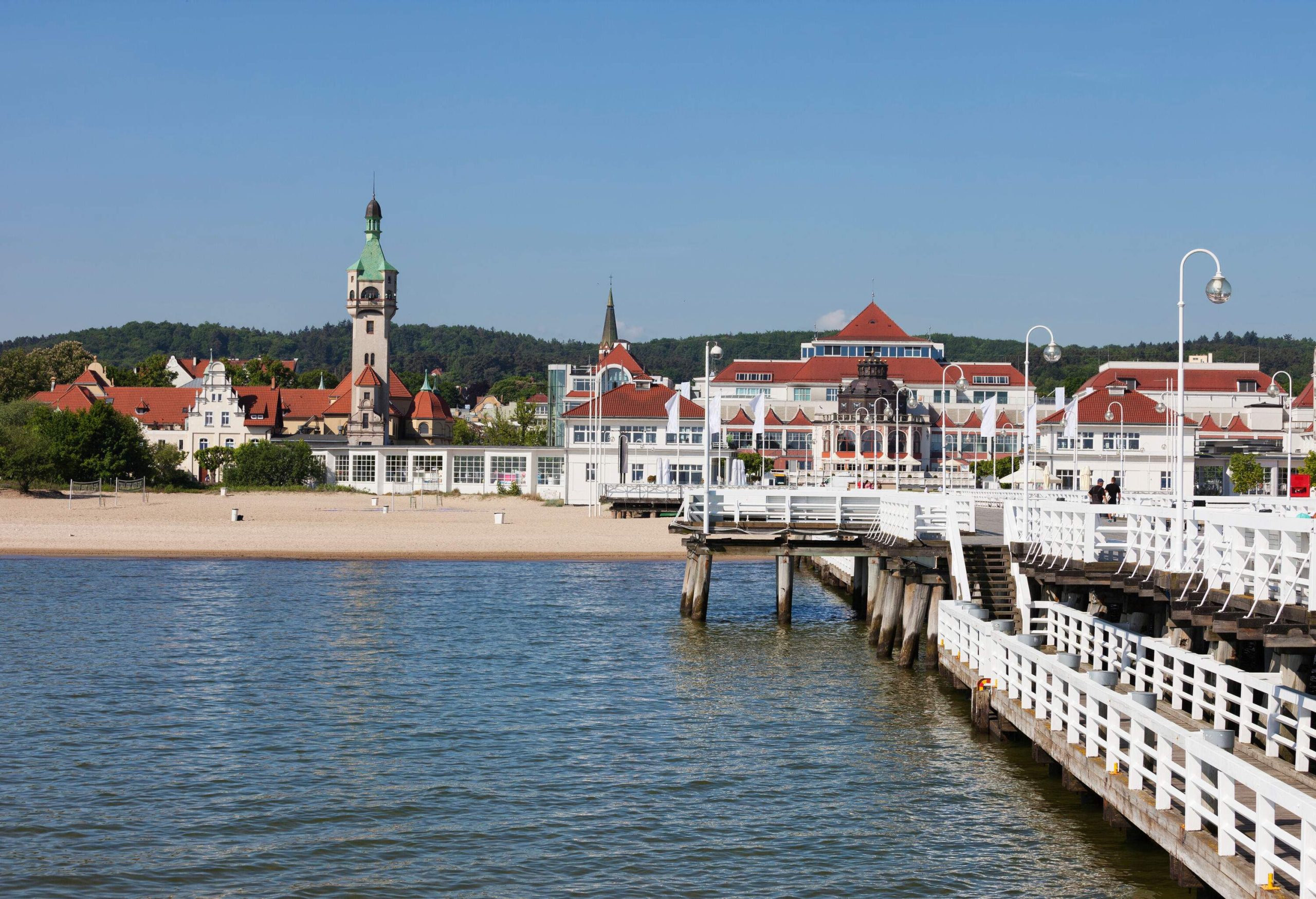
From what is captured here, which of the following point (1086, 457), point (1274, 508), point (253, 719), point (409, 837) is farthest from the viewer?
point (1086, 457)

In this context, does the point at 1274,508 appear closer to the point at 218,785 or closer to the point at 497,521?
the point at 218,785

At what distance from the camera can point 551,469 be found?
84.6 metres

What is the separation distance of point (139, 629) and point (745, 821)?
1916cm

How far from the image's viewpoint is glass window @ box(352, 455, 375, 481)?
3514 inches

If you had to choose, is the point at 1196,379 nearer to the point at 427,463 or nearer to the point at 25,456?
the point at 427,463

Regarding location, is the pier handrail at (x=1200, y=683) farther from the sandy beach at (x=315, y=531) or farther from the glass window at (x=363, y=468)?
the glass window at (x=363, y=468)

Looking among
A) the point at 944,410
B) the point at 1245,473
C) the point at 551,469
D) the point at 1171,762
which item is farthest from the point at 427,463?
the point at 1171,762

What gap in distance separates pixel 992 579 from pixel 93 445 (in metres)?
68.1

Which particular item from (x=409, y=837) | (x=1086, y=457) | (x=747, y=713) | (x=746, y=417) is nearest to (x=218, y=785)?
(x=409, y=837)

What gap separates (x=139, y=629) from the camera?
30.6 metres

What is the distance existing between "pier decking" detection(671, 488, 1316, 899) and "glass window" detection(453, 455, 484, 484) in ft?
180

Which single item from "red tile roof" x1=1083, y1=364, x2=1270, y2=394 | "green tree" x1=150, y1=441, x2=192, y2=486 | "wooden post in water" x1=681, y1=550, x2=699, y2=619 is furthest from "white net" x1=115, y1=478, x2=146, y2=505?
"red tile roof" x1=1083, y1=364, x2=1270, y2=394

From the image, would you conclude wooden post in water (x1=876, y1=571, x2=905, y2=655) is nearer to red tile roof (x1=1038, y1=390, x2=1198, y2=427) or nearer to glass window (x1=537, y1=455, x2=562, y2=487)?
glass window (x1=537, y1=455, x2=562, y2=487)

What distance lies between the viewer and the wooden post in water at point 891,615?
2827cm
